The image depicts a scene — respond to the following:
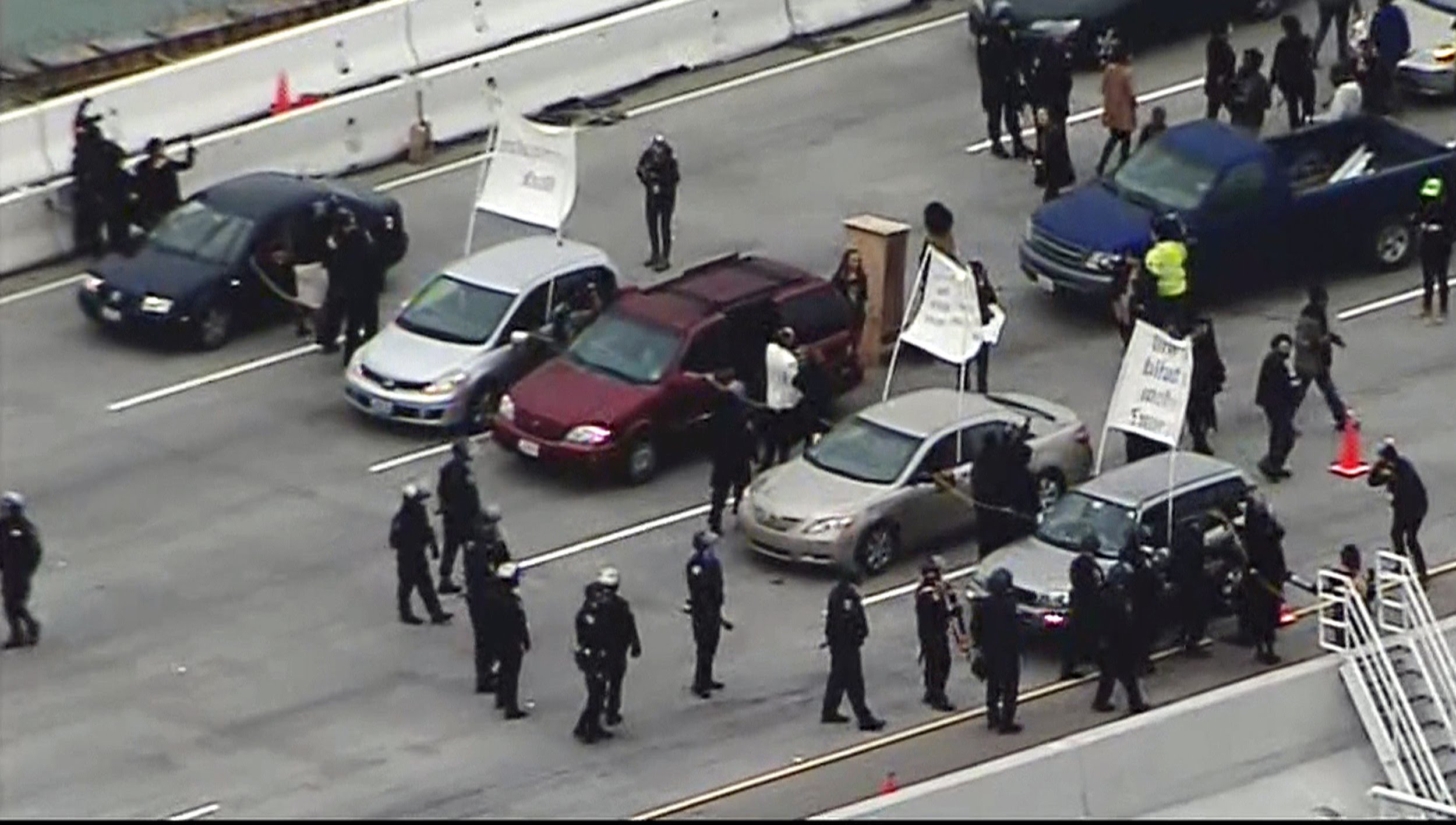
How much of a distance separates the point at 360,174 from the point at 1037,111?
694 centimetres

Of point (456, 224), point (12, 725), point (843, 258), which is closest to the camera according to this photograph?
point (12, 725)

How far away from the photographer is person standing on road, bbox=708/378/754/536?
40125 millimetres

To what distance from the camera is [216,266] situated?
44.5 metres

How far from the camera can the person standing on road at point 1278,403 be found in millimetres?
41312

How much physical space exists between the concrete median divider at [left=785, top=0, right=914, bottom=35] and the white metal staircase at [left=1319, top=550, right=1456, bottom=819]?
51.1 ft

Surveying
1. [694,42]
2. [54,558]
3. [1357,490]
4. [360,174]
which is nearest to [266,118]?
[360,174]

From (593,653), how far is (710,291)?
22.1 feet

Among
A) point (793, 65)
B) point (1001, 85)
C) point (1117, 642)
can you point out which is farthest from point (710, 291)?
point (793, 65)

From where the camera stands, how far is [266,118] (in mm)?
49344

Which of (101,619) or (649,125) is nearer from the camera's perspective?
(101,619)

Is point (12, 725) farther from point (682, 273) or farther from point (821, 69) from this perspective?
point (821, 69)

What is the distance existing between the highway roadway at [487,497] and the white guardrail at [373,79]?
1.99 ft

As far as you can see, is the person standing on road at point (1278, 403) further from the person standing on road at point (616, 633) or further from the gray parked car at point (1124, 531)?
the person standing on road at point (616, 633)

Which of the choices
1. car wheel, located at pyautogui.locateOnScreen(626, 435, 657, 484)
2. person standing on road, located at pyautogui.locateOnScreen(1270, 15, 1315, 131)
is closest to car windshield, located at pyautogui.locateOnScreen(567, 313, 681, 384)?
car wheel, located at pyautogui.locateOnScreen(626, 435, 657, 484)
